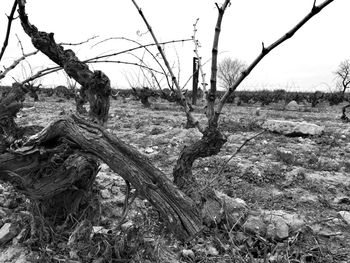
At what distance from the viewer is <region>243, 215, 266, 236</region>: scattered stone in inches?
84.5

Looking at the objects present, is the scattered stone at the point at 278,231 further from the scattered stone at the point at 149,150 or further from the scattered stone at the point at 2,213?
the scattered stone at the point at 149,150

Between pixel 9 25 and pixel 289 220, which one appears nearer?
pixel 9 25

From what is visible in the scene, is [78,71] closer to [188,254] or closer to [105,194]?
[105,194]

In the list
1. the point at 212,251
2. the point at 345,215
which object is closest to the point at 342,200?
the point at 345,215

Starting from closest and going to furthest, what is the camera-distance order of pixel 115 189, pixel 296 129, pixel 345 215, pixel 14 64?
pixel 14 64 → pixel 345 215 → pixel 115 189 → pixel 296 129

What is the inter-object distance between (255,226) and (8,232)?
5.85ft

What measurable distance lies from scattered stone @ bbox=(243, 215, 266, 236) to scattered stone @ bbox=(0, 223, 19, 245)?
5.46ft

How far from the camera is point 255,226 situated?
7.14ft

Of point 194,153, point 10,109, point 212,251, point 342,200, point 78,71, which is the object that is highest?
point 78,71

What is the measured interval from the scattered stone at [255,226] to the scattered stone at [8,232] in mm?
1664

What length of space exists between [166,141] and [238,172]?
2038 millimetres

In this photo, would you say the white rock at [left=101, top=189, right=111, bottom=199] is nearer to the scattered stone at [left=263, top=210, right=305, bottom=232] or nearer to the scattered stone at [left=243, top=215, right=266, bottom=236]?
the scattered stone at [left=243, top=215, right=266, bottom=236]

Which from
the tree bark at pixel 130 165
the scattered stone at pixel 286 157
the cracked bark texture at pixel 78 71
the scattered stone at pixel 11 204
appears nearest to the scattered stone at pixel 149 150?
the scattered stone at pixel 286 157

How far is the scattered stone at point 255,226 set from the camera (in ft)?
7.04
